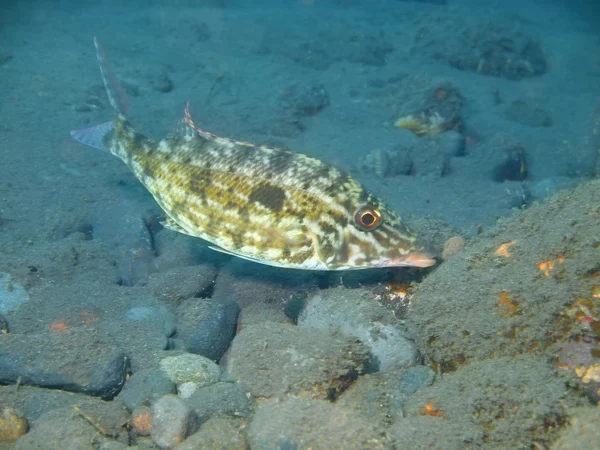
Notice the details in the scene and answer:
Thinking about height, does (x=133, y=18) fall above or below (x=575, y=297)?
below

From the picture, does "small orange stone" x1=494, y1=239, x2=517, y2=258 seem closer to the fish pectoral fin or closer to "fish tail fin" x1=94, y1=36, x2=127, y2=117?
the fish pectoral fin

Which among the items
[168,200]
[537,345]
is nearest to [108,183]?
[168,200]

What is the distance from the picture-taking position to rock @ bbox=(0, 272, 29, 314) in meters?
5.07

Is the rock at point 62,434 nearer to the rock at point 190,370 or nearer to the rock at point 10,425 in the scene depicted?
the rock at point 10,425

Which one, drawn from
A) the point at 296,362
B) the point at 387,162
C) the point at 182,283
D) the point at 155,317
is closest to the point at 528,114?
the point at 387,162

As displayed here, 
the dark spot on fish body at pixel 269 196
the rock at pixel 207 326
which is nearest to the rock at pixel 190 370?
the rock at pixel 207 326

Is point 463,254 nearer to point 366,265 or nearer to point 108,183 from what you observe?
point 366,265

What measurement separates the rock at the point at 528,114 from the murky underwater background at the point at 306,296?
7 centimetres

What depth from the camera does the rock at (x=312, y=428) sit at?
2930 mm

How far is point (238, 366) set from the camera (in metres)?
3.91

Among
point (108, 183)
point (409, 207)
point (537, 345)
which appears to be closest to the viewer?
point (537, 345)

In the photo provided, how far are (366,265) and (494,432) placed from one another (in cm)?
176

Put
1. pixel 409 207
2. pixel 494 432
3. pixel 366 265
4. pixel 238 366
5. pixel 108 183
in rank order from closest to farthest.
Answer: pixel 494 432
pixel 238 366
pixel 366 265
pixel 409 207
pixel 108 183

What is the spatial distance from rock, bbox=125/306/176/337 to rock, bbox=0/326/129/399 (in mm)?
660
